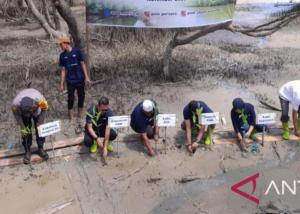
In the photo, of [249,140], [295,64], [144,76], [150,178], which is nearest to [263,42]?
[295,64]

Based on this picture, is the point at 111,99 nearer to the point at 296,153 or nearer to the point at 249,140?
the point at 249,140

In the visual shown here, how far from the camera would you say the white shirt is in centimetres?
760

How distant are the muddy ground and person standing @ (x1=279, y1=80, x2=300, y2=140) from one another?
265mm

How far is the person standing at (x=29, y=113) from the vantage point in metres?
6.63

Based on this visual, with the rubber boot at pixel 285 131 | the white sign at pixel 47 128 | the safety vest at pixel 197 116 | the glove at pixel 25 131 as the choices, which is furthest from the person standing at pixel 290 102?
the glove at pixel 25 131

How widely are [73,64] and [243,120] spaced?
2832mm

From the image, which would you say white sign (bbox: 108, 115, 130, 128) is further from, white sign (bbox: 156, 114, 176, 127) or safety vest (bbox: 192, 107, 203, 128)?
safety vest (bbox: 192, 107, 203, 128)

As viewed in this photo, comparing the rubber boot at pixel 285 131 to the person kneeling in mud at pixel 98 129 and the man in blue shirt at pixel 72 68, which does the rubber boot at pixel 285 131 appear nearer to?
the person kneeling in mud at pixel 98 129

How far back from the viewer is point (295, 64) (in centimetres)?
1223

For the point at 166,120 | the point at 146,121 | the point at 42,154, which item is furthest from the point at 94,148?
the point at 166,120

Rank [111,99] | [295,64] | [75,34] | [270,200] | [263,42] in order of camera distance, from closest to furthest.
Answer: [270,200]
[111,99]
[75,34]
[295,64]
[263,42]

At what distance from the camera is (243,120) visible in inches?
299

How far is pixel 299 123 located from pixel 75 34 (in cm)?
500

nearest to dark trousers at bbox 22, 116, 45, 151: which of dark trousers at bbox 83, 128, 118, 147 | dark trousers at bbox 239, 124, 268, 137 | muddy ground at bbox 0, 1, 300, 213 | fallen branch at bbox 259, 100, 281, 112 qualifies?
muddy ground at bbox 0, 1, 300, 213
